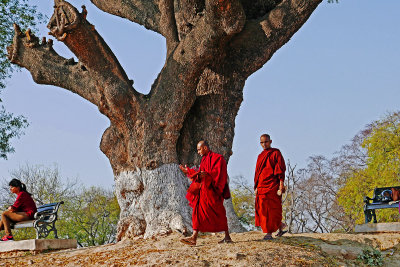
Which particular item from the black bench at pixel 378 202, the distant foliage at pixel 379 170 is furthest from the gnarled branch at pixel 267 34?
the distant foliage at pixel 379 170

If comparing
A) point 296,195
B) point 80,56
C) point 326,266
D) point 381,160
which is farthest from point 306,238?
point 296,195

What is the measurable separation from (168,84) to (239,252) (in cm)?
454

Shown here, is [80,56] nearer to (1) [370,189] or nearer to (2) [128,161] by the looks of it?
(2) [128,161]

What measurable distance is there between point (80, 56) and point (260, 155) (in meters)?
4.46

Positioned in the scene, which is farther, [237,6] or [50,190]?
[50,190]

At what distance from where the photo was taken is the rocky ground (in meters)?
6.90

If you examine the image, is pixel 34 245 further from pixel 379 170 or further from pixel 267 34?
pixel 379 170

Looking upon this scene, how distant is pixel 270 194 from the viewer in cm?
819

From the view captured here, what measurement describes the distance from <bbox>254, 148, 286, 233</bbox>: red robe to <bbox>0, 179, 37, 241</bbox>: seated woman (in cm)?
557

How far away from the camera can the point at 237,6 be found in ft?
31.6

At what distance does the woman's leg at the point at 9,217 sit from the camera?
10719 millimetres

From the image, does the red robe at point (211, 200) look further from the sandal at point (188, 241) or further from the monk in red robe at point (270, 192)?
the monk in red robe at point (270, 192)

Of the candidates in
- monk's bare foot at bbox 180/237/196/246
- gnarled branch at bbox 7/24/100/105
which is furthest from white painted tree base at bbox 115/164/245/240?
gnarled branch at bbox 7/24/100/105

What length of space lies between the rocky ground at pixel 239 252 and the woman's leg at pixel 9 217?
1.05m
